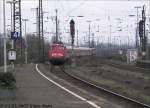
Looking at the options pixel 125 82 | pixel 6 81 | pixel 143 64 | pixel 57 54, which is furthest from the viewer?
pixel 143 64

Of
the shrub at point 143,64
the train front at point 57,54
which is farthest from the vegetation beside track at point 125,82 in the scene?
the shrub at point 143,64

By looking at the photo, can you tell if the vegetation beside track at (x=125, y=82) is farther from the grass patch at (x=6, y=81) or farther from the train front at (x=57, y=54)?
the grass patch at (x=6, y=81)

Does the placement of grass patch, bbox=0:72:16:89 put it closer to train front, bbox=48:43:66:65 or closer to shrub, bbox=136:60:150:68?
train front, bbox=48:43:66:65

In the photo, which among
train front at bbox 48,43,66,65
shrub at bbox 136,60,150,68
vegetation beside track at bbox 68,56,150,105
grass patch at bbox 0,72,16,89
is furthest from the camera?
shrub at bbox 136,60,150,68

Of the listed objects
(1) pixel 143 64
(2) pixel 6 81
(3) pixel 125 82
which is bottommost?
(1) pixel 143 64

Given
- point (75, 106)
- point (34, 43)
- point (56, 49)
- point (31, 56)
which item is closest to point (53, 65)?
point (56, 49)

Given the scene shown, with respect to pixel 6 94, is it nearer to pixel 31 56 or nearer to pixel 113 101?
pixel 113 101

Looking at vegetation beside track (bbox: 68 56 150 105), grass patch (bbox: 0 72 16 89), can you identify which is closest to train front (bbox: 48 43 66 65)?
vegetation beside track (bbox: 68 56 150 105)

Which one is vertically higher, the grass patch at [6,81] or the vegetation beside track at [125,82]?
the grass patch at [6,81]

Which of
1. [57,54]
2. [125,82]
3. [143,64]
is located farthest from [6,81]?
[143,64]

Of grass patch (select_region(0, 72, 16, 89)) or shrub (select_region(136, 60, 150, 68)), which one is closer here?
grass patch (select_region(0, 72, 16, 89))

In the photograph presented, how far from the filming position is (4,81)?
79.7 feet

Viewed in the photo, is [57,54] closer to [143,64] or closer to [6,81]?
[143,64]

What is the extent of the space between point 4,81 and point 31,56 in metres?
92.2
